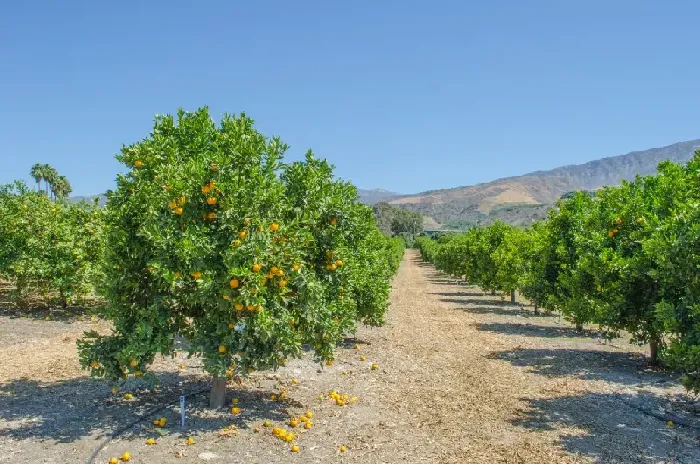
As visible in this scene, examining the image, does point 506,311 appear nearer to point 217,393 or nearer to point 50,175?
point 217,393

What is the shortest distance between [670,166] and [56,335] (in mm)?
Answer: 19864

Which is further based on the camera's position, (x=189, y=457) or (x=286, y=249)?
(x=286, y=249)

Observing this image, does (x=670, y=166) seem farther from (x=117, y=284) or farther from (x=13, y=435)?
(x=13, y=435)

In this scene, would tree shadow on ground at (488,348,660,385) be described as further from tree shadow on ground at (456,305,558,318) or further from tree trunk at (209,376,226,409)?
tree shadow on ground at (456,305,558,318)

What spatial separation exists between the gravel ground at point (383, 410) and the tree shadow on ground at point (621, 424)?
23mm

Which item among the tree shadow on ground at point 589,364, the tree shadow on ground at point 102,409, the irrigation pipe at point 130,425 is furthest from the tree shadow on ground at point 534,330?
the irrigation pipe at point 130,425

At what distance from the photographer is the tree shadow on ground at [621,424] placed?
8.71m

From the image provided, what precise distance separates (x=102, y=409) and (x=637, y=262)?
1245cm

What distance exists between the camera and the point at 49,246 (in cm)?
1992

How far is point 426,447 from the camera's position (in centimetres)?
885

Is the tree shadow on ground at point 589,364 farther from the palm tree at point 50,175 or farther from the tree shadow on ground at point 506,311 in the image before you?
the palm tree at point 50,175

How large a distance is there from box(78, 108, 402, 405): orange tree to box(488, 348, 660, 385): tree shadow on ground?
27.4 ft

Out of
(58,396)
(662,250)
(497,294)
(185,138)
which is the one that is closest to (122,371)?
(58,396)

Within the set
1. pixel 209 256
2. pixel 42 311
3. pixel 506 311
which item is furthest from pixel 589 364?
pixel 42 311
